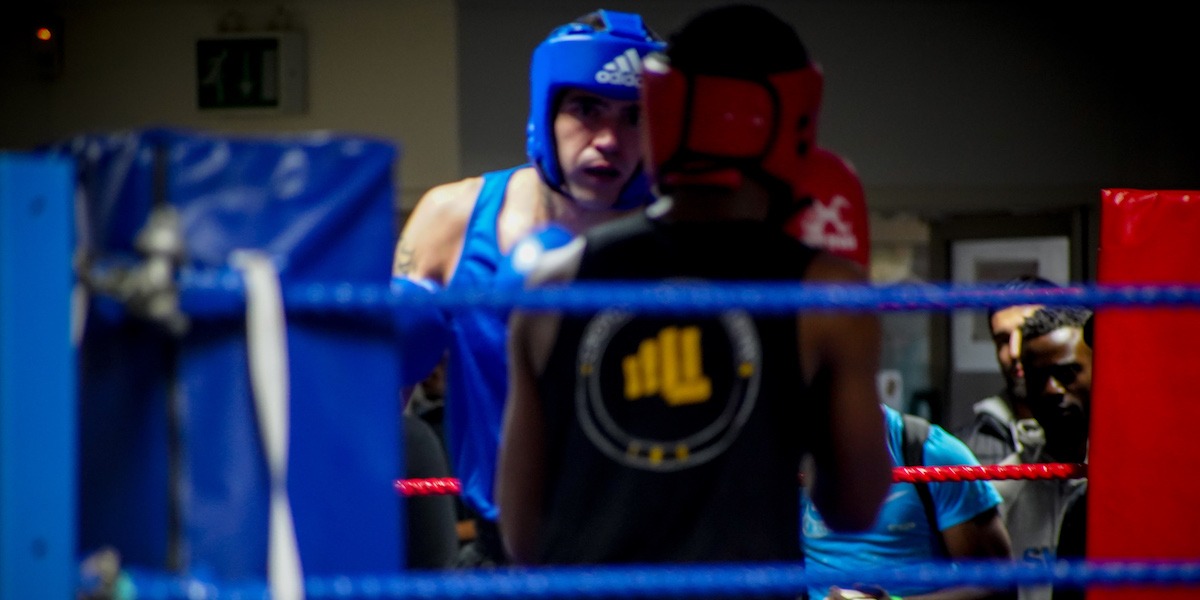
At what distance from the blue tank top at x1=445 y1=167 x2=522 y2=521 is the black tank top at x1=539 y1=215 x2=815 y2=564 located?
0.59 m

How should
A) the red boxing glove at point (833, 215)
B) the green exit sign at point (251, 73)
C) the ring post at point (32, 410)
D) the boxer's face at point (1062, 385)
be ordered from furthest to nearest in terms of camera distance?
the green exit sign at point (251, 73) → the boxer's face at point (1062, 385) → the red boxing glove at point (833, 215) → the ring post at point (32, 410)

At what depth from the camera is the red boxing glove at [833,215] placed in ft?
4.08

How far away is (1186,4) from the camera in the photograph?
417 cm

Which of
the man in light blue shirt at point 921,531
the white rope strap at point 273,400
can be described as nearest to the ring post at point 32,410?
the white rope strap at point 273,400

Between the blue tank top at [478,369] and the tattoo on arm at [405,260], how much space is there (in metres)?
0.06

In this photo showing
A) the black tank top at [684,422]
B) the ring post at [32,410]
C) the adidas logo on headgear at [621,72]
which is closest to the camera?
the ring post at [32,410]

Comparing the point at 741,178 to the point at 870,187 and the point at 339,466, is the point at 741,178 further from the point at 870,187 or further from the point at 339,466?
the point at 870,187

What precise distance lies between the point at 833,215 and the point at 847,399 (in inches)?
9.3

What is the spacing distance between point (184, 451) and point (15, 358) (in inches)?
5.1

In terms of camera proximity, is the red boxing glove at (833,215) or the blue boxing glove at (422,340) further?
the blue boxing glove at (422,340)

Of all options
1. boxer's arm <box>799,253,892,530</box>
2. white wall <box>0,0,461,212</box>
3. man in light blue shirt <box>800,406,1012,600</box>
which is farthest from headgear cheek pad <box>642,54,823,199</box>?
white wall <box>0,0,461,212</box>

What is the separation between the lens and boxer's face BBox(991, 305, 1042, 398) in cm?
292

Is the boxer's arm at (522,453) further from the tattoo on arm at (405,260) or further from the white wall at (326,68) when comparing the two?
the white wall at (326,68)

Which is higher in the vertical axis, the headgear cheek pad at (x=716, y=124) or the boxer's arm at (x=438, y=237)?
the headgear cheek pad at (x=716, y=124)
